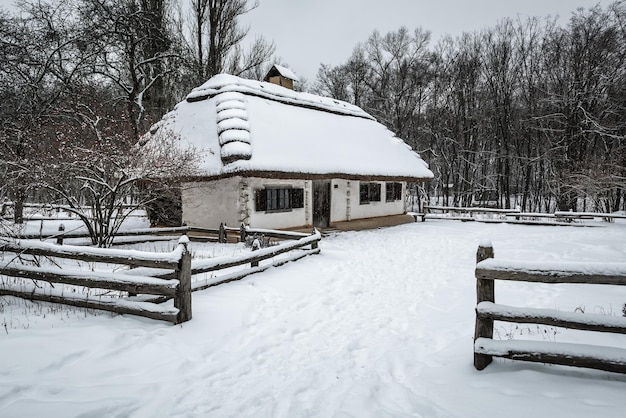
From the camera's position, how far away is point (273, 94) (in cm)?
1766

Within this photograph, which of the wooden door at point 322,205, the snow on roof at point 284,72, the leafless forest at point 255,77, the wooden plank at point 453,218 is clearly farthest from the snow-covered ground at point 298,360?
the snow on roof at point 284,72

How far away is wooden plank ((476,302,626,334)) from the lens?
3.13 m

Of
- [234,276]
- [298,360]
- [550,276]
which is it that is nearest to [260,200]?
[234,276]

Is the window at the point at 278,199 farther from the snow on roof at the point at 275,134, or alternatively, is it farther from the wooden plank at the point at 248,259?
the wooden plank at the point at 248,259

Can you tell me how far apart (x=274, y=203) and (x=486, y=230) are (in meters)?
10.9

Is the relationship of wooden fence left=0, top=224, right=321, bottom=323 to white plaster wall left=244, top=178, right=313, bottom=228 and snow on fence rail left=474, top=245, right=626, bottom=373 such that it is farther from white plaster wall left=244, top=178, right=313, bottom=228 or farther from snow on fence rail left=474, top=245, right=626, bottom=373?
white plaster wall left=244, top=178, right=313, bottom=228

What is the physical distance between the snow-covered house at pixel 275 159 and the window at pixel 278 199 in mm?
42

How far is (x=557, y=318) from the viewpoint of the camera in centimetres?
329

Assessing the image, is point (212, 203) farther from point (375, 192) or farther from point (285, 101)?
point (375, 192)

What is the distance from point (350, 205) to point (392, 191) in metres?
4.35

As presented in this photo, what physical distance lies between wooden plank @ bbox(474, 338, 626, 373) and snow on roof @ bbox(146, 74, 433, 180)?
10.1 metres

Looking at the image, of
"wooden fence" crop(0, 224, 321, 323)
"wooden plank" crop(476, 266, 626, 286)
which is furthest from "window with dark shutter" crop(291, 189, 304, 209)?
"wooden plank" crop(476, 266, 626, 286)

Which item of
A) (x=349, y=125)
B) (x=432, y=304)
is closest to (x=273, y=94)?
(x=349, y=125)

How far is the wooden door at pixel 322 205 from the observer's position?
16875 millimetres
